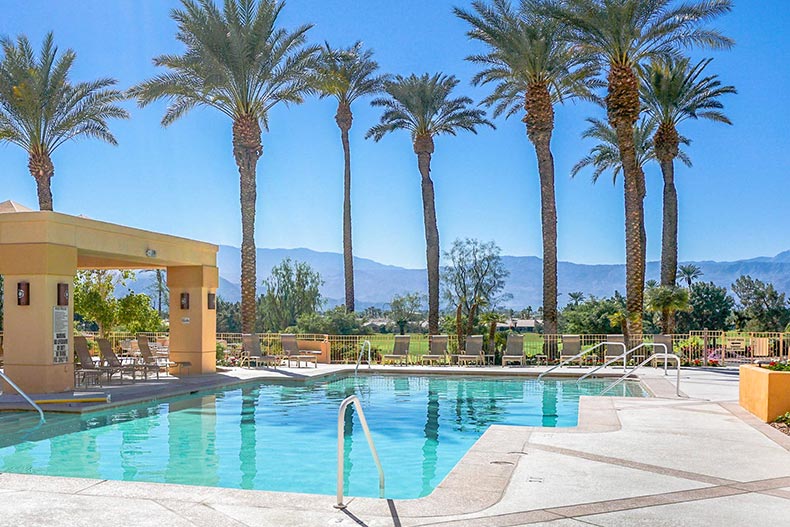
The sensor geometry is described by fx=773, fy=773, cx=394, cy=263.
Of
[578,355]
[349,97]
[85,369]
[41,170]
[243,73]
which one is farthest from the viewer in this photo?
[349,97]

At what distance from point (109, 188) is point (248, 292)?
4847 cm

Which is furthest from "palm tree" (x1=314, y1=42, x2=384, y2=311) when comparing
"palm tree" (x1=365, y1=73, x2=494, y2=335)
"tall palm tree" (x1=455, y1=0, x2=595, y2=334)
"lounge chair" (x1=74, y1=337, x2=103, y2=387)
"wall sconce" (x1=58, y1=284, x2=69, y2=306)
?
"wall sconce" (x1=58, y1=284, x2=69, y2=306)

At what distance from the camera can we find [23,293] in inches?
613

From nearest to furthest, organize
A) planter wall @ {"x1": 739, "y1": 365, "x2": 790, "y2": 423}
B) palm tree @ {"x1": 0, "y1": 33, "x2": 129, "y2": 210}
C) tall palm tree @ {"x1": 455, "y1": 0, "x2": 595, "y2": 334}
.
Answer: planter wall @ {"x1": 739, "y1": 365, "x2": 790, "y2": 423}
palm tree @ {"x1": 0, "y1": 33, "x2": 129, "y2": 210}
tall palm tree @ {"x1": 455, "y1": 0, "x2": 595, "y2": 334}

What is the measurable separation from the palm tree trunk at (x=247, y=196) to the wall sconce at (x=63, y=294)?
1280cm

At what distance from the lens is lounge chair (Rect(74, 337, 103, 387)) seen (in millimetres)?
17438

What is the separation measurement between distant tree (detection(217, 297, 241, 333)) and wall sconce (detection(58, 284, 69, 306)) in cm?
4358

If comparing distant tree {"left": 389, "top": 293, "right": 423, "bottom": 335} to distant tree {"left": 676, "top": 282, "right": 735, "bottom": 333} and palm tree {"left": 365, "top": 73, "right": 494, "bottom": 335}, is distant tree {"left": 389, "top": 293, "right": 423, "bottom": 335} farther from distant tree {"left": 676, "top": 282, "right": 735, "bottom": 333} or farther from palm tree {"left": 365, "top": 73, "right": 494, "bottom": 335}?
palm tree {"left": 365, "top": 73, "right": 494, "bottom": 335}

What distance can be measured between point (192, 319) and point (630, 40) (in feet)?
57.5

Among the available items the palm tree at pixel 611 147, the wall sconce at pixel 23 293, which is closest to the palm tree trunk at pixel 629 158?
the palm tree at pixel 611 147

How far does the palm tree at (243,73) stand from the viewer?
26.5 m

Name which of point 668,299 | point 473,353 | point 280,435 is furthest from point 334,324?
point 280,435

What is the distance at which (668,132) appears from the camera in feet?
115

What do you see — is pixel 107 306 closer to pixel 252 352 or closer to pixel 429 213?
pixel 252 352
